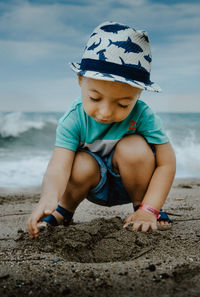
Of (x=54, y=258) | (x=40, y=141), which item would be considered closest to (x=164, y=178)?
(x=54, y=258)

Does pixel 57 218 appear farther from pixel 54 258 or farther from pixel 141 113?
pixel 141 113

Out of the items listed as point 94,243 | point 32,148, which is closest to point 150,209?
point 94,243

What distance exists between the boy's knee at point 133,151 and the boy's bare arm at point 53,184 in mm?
310

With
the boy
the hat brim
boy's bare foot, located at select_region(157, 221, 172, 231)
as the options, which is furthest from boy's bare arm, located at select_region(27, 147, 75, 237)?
boy's bare foot, located at select_region(157, 221, 172, 231)

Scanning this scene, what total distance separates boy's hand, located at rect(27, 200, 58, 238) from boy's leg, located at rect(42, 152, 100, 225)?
35cm

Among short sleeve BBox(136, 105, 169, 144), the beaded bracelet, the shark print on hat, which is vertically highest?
the shark print on hat

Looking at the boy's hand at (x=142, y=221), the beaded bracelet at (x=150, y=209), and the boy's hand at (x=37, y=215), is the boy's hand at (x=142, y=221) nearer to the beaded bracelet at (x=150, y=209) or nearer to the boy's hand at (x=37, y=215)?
the beaded bracelet at (x=150, y=209)

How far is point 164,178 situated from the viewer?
232 centimetres

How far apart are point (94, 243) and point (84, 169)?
0.54 m

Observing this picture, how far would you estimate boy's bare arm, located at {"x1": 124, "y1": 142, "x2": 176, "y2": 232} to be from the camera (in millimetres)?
2188

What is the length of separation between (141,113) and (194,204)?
130cm

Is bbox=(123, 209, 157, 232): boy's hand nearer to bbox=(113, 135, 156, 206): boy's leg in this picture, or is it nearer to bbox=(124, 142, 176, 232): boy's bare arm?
bbox=(124, 142, 176, 232): boy's bare arm

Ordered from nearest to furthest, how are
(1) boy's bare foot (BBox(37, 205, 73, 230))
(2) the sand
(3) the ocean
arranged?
(2) the sand
(1) boy's bare foot (BBox(37, 205, 73, 230))
(3) the ocean

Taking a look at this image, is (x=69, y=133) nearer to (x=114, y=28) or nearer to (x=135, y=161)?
(x=135, y=161)
